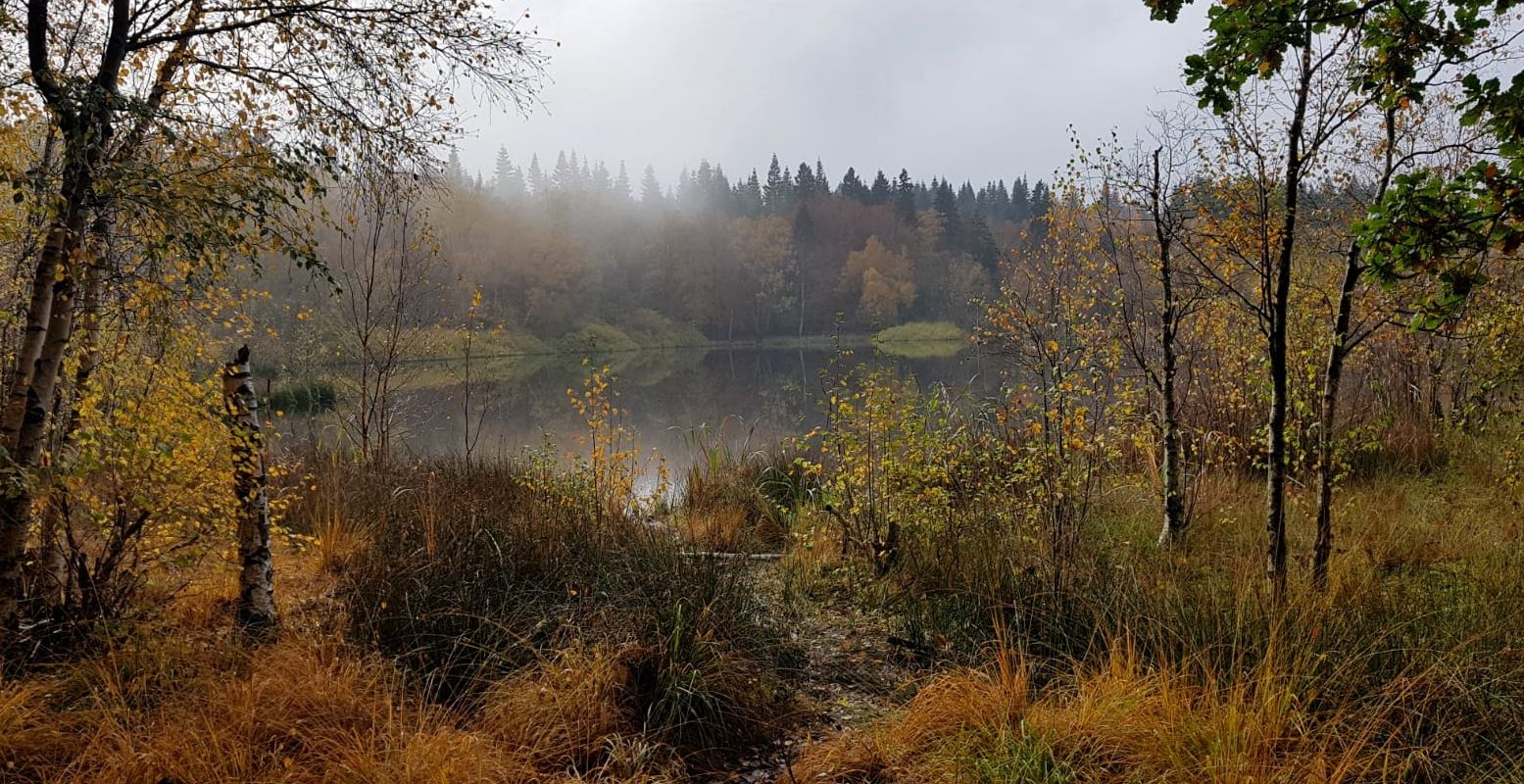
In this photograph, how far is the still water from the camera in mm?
13250

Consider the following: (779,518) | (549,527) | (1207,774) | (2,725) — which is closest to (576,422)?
(779,518)

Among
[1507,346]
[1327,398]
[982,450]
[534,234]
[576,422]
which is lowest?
[576,422]

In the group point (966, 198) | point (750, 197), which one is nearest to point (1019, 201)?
point (966, 198)

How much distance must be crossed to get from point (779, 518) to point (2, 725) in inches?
254

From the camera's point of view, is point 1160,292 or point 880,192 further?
point 880,192

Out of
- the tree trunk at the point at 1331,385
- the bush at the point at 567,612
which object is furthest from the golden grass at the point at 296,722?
the tree trunk at the point at 1331,385

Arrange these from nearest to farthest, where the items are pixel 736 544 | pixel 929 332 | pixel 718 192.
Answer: pixel 736 544
pixel 929 332
pixel 718 192

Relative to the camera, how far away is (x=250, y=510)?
416cm

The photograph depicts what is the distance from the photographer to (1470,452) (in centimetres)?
774

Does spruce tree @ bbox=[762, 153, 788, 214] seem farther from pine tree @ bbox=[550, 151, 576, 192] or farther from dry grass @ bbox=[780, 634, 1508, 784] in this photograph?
dry grass @ bbox=[780, 634, 1508, 784]

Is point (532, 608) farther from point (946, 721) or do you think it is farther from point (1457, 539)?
point (1457, 539)

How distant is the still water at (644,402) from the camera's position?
13.2 metres

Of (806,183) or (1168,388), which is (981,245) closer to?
(806,183)

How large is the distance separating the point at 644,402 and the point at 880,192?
225 feet
